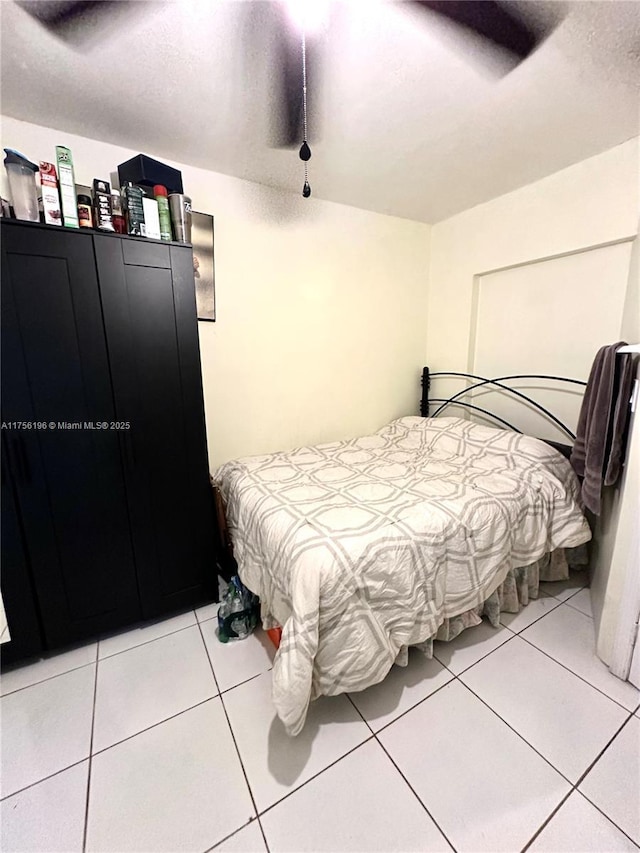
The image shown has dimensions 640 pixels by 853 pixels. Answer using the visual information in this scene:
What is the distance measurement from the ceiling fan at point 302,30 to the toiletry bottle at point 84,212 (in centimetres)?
48

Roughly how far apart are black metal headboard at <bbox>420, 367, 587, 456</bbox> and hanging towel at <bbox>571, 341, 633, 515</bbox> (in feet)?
1.76

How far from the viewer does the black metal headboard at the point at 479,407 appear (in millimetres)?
2242

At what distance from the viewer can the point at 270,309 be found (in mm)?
2346

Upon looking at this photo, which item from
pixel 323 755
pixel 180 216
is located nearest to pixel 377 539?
pixel 323 755

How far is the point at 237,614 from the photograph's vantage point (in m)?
1.70

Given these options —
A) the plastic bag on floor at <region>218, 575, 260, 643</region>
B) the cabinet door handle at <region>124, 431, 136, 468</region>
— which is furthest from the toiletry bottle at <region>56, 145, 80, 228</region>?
the plastic bag on floor at <region>218, 575, 260, 643</region>

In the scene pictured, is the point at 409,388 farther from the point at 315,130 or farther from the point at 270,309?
the point at 315,130

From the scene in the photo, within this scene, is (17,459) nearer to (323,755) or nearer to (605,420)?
(323,755)

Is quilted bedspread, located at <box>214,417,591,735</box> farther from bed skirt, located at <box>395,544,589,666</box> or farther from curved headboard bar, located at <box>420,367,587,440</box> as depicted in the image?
curved headboard bar, located at <box>420,367,587,440</box>

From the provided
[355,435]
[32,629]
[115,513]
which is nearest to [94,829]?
[32,629]

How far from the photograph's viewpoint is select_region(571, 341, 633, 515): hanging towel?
1521mm

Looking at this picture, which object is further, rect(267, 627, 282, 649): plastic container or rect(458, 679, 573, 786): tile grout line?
rect(267, 627, 282, 649): plastic container

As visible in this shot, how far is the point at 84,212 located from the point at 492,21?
1.66 metres

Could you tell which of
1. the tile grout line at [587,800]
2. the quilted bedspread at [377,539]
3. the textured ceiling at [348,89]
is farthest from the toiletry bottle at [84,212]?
the tile grout line at [587,800]
